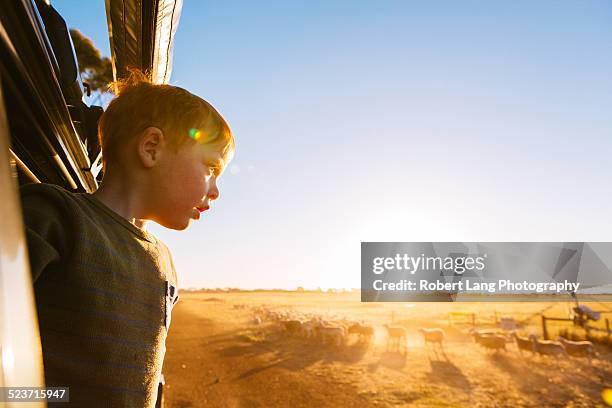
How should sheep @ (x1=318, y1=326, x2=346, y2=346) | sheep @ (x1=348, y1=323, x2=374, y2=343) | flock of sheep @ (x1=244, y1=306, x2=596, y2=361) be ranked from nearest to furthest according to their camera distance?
flock of sheep @ (x1=244, y1=306, x2=596, y2=361) → sheep @ (x1=318, y1=326, x2=346, y2=346) → sheep @ (x1=348, y1=323, x2=374, y2=343)

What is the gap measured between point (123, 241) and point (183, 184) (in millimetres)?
255

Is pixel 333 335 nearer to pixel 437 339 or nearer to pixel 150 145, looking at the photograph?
pixel 437 339

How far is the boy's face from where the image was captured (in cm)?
135

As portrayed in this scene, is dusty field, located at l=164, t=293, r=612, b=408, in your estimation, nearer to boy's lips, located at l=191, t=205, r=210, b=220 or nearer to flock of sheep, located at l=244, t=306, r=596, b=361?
flock of sheep, located at l=244, t=306, r=596, b=361

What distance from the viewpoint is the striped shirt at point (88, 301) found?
3.27 ft

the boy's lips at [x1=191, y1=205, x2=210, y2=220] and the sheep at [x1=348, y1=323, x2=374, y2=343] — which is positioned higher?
the boy's lips at [x1=191, y1=205, x2=210, y2=220]

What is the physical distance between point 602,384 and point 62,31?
41.0ft

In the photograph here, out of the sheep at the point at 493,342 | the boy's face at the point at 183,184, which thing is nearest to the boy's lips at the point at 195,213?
the boy's face at the point at 183,184

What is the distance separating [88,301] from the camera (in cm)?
106

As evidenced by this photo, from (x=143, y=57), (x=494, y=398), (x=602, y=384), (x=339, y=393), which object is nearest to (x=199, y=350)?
(x=339, y=393)

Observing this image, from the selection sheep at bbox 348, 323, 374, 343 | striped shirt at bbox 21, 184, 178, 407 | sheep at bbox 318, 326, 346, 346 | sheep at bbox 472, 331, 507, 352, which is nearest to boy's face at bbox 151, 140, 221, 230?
striped shirt at bbox 21, 184, 178, 407

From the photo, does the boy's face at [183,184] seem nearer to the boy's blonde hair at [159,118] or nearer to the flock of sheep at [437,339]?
the boy's blonde hair at [159,118]

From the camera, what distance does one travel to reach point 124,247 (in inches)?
48.3

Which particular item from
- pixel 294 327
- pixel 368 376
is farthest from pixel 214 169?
pixel 294 327
